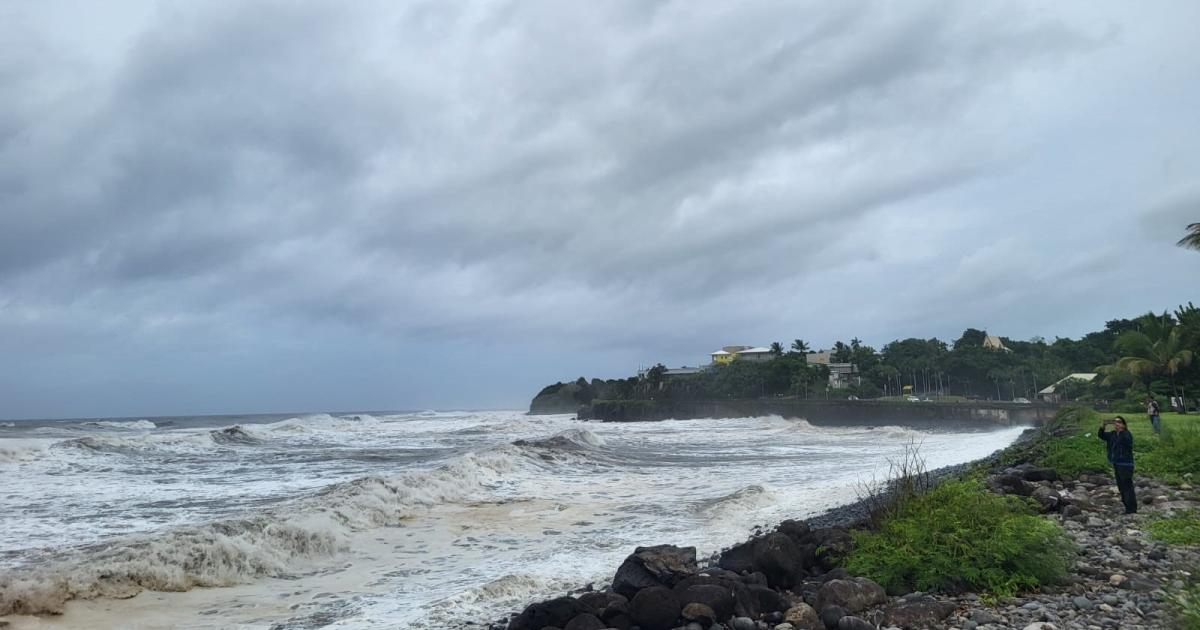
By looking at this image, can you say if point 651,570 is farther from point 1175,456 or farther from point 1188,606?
point 1175,456

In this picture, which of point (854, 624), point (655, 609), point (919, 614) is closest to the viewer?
point (854, 624)

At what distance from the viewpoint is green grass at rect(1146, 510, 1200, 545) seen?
25.0ft

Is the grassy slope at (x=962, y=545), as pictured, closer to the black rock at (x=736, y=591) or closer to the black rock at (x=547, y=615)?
the black rock at (x=736, y=591)

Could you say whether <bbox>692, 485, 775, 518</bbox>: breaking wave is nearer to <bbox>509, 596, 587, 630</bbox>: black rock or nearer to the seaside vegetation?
<bbox>509, 596, 587, 630</bbox>: black rock

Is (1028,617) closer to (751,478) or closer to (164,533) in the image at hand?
(164,533)

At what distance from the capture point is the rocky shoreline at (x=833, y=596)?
5914 millimetres

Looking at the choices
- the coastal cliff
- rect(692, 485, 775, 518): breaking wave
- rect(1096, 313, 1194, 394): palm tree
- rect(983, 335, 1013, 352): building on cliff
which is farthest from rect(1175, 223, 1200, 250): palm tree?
the coastal cliff

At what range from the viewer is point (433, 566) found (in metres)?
11.1

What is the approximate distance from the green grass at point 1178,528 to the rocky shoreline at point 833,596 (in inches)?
4.9

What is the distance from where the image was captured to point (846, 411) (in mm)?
77438

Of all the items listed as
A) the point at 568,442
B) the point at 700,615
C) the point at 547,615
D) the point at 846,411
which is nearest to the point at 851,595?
the point at 700,615

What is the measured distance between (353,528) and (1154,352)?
3722 centimetres

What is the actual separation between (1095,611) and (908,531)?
70.1 inches

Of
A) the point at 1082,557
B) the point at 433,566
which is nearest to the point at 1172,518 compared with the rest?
the point at 1082,557
